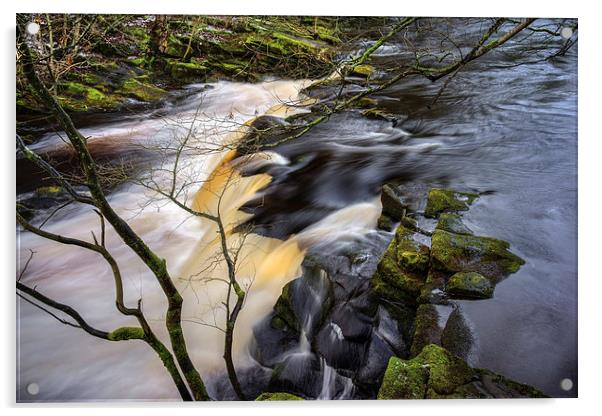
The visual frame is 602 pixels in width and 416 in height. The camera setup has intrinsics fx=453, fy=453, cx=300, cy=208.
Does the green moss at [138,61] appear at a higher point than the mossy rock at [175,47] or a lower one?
lower

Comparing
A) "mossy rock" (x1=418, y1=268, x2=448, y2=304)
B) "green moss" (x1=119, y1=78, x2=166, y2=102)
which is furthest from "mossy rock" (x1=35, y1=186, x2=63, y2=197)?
→ "mossy rock" (x1=418, y1=268, x2=448, y2=304)

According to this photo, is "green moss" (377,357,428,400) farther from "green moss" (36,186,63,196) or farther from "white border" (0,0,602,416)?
"green moss" (36,186,63,196)

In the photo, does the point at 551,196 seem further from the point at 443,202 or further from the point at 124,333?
the point at 124,333

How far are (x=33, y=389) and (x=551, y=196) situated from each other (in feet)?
10.3

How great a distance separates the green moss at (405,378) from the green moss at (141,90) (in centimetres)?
209

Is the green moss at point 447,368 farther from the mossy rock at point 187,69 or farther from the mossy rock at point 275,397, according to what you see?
the mossy rock at point 187,69

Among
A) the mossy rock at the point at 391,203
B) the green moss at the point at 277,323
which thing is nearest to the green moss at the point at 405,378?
the green moss at the point at 277,323

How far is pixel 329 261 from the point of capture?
270cm

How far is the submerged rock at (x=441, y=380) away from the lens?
2283 mm

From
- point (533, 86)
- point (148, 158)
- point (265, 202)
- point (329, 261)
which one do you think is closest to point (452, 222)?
point (329, 261)

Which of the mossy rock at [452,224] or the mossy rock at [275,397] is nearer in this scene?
the mossy rock at [275,397]

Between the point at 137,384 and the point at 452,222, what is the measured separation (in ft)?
6.63

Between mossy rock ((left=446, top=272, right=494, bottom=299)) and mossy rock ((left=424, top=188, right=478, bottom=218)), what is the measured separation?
466 mm

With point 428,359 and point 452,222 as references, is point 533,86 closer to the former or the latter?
point 452,222
